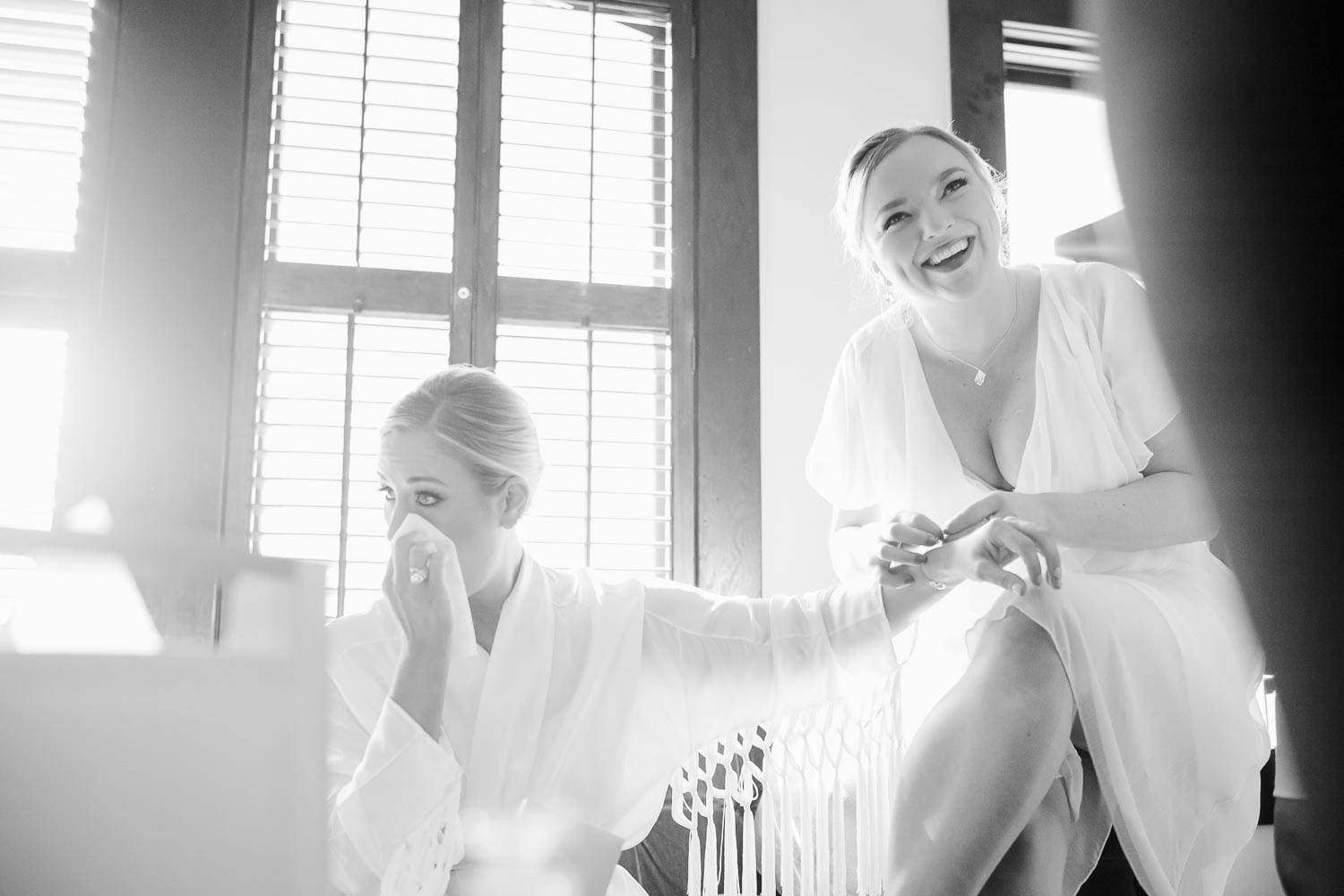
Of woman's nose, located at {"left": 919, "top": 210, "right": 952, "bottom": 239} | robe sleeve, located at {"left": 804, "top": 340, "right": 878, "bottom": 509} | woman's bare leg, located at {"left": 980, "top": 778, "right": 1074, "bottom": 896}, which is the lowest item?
woman's bare leg, located at {"left": 980, "top": 778, "right": 1074, "bottom": 896}

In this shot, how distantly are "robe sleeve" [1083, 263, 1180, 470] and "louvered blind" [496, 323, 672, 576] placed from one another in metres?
1.05

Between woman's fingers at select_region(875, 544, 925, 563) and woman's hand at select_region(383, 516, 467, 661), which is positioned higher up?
woman's fingers at select_region(875, 544, 925, 563)

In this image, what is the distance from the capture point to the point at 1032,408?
1.48 m

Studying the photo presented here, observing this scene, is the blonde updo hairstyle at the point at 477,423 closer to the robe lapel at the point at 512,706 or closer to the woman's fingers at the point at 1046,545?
the robe lapel at the point at 512,706

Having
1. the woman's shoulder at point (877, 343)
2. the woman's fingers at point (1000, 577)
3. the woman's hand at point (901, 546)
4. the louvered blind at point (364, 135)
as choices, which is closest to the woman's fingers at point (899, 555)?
the woman's hand at point (901, 546)

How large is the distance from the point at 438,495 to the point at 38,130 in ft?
→ 4.37

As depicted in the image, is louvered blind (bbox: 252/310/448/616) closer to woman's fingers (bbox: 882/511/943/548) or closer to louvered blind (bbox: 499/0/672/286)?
louvered blind (bbox: 499/0/672/286)

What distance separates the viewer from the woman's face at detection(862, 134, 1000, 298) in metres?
1.53

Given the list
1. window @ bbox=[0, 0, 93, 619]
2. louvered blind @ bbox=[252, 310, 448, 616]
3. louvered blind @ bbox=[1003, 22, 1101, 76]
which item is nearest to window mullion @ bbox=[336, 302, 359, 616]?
louvered blind @ bbox=[252, 310, 448, 616]

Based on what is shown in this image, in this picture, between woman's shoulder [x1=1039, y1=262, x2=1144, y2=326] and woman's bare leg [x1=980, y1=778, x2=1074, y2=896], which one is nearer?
woman's bare leg [x1=980, y1=778, x2=1074, y2=896]

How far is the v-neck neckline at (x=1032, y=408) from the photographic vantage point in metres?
1.44

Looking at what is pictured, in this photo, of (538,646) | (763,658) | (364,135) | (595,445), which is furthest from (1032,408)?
(364,135)

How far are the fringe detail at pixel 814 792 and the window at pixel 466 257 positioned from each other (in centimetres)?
91

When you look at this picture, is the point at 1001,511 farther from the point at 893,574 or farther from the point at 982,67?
the point at 982,67
